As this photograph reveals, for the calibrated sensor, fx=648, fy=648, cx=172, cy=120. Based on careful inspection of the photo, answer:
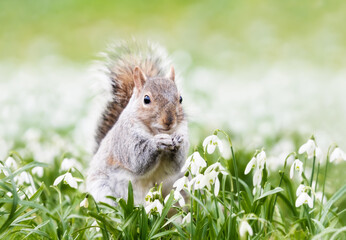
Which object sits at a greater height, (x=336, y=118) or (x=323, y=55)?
(x=323, y=55)

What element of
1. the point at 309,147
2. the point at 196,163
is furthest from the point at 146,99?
the point at 309,147

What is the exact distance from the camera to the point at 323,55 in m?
9.64

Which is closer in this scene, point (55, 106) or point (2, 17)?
point (55, 106)

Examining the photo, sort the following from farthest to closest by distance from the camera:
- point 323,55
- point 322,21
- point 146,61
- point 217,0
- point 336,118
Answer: point 217,0, point 322,21, point 323,55, point 336,118, point 146,61

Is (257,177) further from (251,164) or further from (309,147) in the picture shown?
(309,147)

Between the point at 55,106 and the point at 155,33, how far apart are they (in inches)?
132

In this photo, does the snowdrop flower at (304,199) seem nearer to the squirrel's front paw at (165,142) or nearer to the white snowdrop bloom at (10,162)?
the squirrel's front paw at (165,142)

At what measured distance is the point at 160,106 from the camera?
311cm

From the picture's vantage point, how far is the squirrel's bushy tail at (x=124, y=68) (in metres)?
3.64

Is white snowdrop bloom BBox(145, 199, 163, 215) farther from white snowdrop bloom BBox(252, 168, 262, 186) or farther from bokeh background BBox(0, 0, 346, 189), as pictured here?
bokeh background BBox(0, 0, 346, 189)

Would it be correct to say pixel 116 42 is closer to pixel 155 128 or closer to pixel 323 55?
pixel 155 128

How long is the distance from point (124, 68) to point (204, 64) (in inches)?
216

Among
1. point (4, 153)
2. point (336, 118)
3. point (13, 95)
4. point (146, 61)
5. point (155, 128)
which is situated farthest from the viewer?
point (13, 95)

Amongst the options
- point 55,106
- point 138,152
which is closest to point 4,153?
point 138,152
